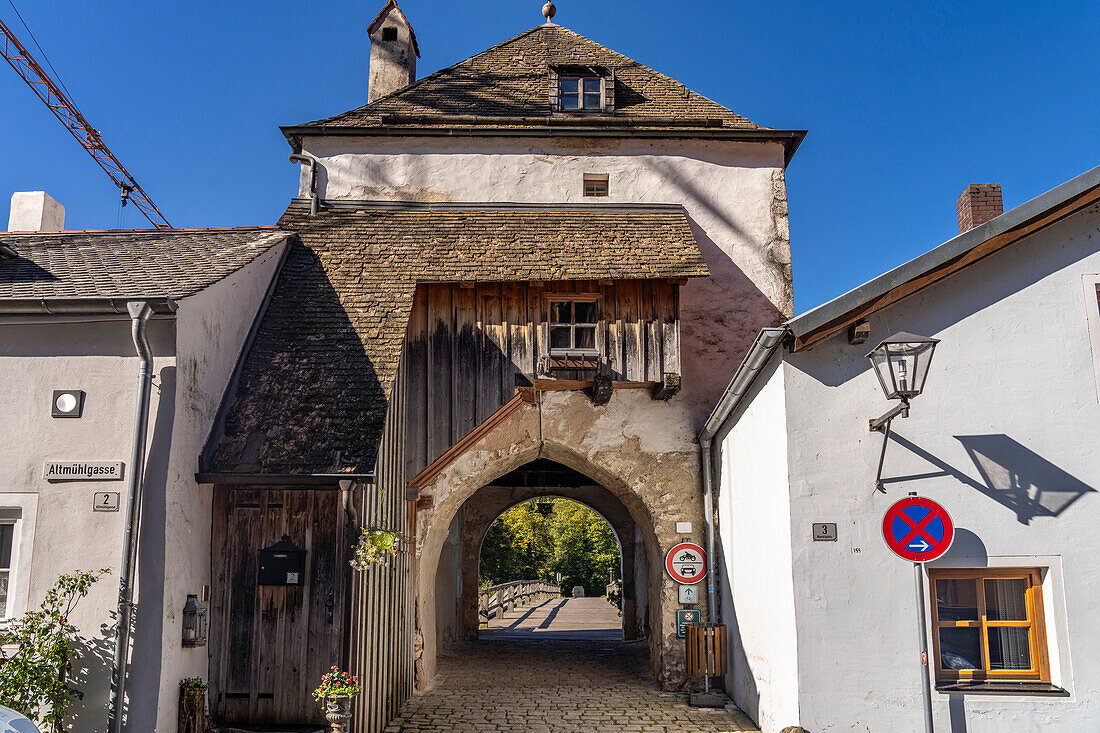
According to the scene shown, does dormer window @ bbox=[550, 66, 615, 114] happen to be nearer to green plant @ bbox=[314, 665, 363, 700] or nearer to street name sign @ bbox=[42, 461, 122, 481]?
street name sign @ bbox=[42, 461, 122, 481]

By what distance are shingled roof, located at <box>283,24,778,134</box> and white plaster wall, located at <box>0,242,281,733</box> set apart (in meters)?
6.89

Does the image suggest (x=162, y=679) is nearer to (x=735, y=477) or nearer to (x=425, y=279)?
(x=425, y=279)

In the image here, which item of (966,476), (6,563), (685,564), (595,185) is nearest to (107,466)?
(6,563)

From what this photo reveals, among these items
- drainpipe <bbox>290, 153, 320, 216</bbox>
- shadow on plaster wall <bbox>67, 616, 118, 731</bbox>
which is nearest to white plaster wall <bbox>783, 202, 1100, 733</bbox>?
shadow on plaster wall <bbox>67, 616, 118, 731</bbox>

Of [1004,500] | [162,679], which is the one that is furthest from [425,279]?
[1004,500]

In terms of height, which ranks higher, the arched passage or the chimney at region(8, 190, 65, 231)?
the chimney at region(8, 190, 65, 231)

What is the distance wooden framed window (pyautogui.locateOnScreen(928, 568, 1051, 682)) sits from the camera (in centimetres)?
788

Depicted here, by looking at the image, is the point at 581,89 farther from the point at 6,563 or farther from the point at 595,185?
the point at 6,563

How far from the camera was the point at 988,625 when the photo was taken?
26.2 ft

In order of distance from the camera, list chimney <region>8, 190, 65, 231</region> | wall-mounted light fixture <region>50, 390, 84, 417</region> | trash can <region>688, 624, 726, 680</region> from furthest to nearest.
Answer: chimney <region>8, 190, 65, 231</region> → trash can <region>688, 624, 726, 680</region> → wall-mounted light fixture <region>50, 390, 84, 417</region>

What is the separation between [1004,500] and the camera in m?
7.95

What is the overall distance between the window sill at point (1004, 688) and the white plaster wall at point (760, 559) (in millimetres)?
1355

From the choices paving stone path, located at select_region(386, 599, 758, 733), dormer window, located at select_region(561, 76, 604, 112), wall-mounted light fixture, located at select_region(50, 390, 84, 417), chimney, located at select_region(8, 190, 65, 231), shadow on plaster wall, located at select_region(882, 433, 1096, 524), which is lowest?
paving stone path, located at select_region(386, 599, 758, 733)

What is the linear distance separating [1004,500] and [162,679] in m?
7.46
